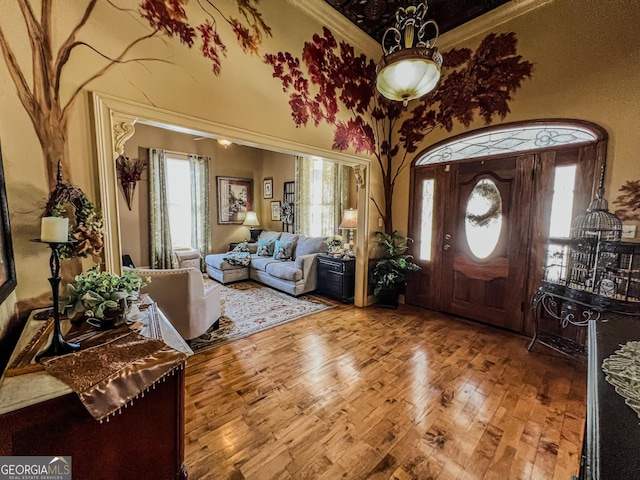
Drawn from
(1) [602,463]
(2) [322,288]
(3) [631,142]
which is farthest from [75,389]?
(3) [631,142]

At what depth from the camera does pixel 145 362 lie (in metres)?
1.15

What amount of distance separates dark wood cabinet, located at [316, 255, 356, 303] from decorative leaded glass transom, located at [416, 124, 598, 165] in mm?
1969

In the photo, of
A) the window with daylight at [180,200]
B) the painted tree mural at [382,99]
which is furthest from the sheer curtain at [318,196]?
the window with daylight at [180,200]

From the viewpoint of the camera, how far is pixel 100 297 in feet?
4.48

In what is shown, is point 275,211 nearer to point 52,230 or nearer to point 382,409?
point 382,409

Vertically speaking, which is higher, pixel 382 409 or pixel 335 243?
pixel 335 243

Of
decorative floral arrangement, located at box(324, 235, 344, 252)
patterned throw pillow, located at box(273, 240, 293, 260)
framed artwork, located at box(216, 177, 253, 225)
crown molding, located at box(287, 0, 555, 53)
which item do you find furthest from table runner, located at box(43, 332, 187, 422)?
framed artwork, located at box(216, 177, 253, 225)

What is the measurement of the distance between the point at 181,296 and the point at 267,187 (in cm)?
483

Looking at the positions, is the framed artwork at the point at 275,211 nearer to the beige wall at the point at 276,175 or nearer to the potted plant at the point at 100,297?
the beige wall at the point at 276,175

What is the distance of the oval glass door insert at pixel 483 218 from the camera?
3.39m

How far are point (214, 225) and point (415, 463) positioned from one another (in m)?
6.19

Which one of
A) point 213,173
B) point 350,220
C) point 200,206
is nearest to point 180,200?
point 200,206

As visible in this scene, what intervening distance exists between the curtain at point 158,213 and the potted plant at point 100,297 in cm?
463

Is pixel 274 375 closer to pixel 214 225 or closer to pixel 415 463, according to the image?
pixel 415 463
